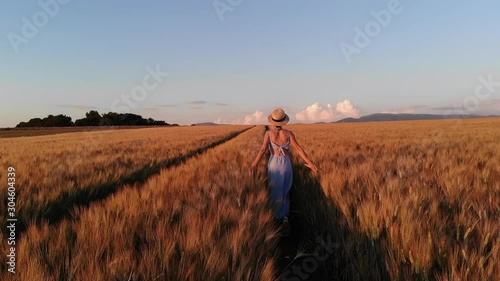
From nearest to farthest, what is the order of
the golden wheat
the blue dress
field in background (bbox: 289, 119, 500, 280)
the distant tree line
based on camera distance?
the golden wheat, field in background (bbox: 289, 119, 500, 280), the blue dress, the distant tree line

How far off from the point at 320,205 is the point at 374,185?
80 cm

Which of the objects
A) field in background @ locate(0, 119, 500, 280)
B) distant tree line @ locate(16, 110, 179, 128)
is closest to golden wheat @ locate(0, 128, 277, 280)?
field in background @ locate(0, 119, 500, 280)

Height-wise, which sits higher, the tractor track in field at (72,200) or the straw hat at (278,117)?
the straw hat at (278,117)

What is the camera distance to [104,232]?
198 cm

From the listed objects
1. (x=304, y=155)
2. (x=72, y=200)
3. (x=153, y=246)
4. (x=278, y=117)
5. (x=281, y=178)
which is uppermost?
(x=278, y=117)

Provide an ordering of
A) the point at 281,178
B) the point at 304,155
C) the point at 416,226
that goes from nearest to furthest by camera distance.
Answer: the point at 416,226
the point at 281,178
the point at 304,155

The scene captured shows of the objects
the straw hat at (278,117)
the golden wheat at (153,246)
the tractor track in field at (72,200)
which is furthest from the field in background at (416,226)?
the tractor track in field at (72,200)

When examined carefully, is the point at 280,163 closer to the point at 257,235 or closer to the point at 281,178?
the point at 281,178

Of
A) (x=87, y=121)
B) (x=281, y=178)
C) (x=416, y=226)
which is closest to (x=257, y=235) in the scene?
(x=416, y=226)

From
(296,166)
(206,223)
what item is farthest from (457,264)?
(296,166)

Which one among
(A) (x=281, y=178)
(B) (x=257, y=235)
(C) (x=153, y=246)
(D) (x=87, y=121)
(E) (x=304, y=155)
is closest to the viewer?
(C) (x=153, y=246)

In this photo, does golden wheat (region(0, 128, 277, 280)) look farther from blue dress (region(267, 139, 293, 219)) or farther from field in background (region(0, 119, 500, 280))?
blue dress (region(267, 139, 293, 219))

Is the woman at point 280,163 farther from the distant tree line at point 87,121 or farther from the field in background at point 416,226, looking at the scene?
the distant tree line at point 87,121

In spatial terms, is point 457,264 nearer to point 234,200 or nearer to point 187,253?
point 187,253
